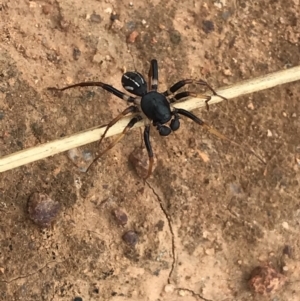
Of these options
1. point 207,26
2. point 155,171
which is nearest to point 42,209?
point 155,171

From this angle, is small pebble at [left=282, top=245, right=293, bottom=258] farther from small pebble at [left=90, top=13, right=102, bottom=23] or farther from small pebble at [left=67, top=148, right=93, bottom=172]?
small pebble at [left=90, top=13, right=102, bottom=23]

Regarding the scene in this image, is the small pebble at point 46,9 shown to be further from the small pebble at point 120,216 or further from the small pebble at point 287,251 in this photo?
the small pebble at point 287,251

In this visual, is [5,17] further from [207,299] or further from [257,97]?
[207,299]

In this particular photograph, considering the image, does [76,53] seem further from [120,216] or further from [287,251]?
[287,251]

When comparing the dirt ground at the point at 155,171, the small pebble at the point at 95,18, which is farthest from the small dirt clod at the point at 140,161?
the small pebble at the point at 95,18

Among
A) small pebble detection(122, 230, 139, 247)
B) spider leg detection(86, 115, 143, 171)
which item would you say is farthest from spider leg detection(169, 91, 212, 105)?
small pebble detection(122, 230, 139, 247)

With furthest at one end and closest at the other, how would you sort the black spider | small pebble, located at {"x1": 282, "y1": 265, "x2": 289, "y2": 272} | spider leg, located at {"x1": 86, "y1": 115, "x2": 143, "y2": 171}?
1. small pebble, located at {"x1": 282, "y1": 265, "x2": 289, "y2": 272}
2. the black spider
3. spider leg, located at {"x1": 86, "y1": 115, "x2": 143, "y2": 171}
